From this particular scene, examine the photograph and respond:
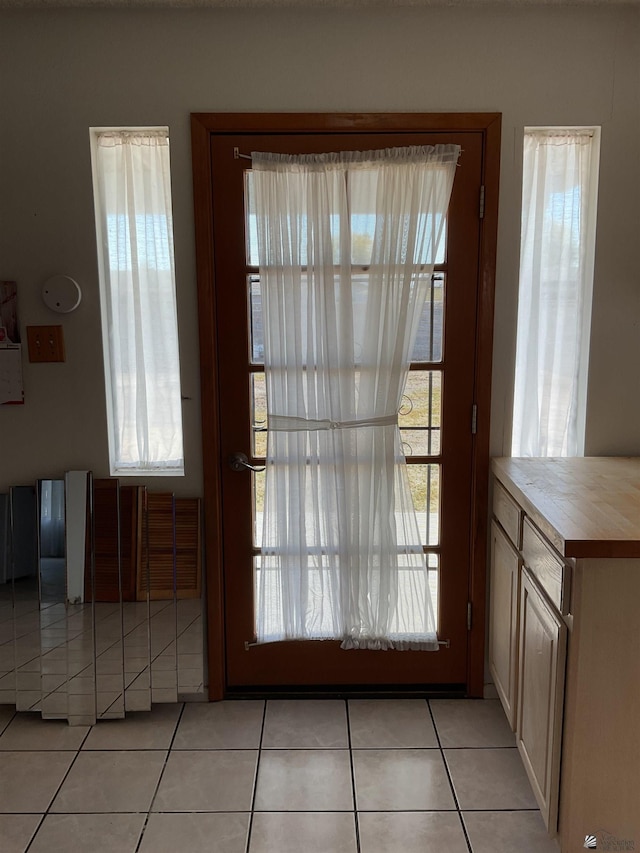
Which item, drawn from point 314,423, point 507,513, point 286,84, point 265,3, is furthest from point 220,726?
point 265,3

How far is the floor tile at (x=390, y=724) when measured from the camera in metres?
2.19

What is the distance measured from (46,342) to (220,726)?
150 centimetres

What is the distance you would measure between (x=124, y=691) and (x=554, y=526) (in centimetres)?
168

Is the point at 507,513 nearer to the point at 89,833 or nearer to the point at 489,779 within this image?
the point at 489,779

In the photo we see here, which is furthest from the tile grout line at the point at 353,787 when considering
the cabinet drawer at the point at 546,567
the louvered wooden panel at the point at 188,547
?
the cabinet drawer at the point at 546,567

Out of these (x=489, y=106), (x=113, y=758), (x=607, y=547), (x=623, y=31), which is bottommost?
(x=113, y=758)

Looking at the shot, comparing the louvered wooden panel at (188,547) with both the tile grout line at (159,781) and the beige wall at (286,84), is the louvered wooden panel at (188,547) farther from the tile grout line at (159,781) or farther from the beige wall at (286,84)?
the beige wall at (286,84)

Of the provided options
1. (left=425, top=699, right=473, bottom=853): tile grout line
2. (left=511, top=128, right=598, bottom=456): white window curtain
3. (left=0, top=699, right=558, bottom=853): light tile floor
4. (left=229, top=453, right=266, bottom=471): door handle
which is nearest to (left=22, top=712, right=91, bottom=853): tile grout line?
(left=0, top=699, right=558, bottom=853): light tile floor

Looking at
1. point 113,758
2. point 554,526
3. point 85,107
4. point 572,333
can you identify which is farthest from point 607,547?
point 85,107

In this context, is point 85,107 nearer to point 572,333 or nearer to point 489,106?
point 489,106

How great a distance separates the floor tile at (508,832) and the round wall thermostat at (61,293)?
6.73 ft

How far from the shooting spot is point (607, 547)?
146cm

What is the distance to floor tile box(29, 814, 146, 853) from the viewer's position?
1.75m

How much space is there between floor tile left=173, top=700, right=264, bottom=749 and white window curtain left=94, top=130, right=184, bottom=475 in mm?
902
